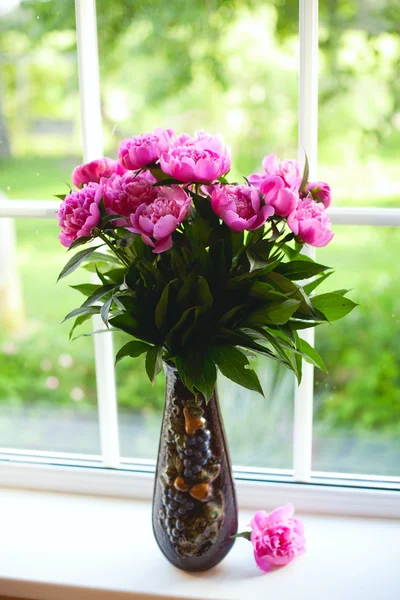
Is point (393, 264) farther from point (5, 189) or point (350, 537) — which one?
point (5, 189)

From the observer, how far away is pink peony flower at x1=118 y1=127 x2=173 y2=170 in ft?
3.21

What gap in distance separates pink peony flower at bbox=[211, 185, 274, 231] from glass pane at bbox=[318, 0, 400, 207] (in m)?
0.41

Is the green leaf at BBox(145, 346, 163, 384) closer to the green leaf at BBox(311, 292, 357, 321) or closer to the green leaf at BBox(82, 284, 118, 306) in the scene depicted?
the green leaf at BBox(82, 284, 118, 306)

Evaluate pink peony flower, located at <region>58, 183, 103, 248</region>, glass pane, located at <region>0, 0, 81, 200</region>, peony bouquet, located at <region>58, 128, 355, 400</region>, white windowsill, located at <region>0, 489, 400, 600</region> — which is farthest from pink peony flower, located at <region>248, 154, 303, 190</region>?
white windowsill, located at <region>0, 489, 400, 600</region>

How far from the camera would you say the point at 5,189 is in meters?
1.45

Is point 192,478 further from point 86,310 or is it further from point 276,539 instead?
point 86,310

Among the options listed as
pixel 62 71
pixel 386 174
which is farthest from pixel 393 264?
pixel 62 71

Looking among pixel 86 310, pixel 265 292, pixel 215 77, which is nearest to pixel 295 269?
pixel 265 292

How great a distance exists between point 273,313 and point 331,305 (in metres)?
0.12

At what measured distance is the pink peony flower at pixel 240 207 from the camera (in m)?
0.95

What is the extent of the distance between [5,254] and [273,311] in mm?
703

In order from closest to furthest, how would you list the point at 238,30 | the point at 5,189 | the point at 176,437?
the point at 176,437 < the point at 238,30 < the point at 5,189

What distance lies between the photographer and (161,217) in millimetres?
947

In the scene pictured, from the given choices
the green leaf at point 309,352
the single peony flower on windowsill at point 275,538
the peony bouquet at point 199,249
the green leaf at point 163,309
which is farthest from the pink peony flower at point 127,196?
the single peony flower on windowsill at point 275,538
